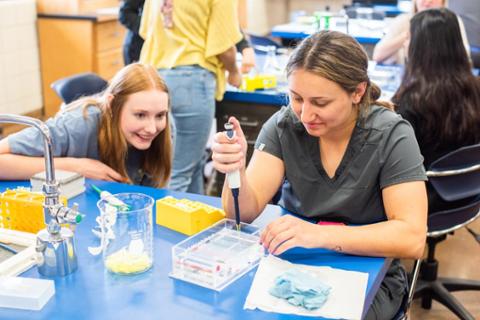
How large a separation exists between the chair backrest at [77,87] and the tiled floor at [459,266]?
165 cm

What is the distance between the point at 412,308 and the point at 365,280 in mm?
1362

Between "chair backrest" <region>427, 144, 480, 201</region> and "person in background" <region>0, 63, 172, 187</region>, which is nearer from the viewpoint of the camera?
"person in background" <region>0, 63, 172, 187</region>

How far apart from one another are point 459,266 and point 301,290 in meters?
1.90

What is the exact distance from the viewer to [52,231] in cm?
131

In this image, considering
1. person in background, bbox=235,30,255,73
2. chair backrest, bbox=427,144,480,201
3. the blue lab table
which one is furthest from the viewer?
person in background, bbox=235,30,255,73

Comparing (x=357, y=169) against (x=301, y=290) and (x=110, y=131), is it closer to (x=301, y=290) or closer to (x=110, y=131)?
(x=301, y=290)

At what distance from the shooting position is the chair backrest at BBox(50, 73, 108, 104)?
2.74 meters

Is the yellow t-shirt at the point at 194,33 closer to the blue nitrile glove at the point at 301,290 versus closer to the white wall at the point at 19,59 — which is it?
the blue nitrile glove at the point at 301,290

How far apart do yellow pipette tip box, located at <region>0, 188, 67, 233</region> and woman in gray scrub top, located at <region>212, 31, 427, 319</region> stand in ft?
1.47

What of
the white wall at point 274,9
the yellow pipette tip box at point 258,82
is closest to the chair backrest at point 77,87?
the yellow pipette tip box at point 258,82

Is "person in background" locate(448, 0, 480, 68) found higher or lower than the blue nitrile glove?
higher

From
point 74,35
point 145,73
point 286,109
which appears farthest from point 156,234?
point 74,35

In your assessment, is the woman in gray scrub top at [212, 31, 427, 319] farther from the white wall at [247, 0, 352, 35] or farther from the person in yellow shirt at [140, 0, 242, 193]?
the white wall at [247, 0, 352, 35]

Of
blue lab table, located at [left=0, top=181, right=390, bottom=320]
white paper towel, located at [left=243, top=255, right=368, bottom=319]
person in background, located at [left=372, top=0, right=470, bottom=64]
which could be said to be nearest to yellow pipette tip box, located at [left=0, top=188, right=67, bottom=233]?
blue lab table, located at [left=0, top=181, right=390, bottom=320]
